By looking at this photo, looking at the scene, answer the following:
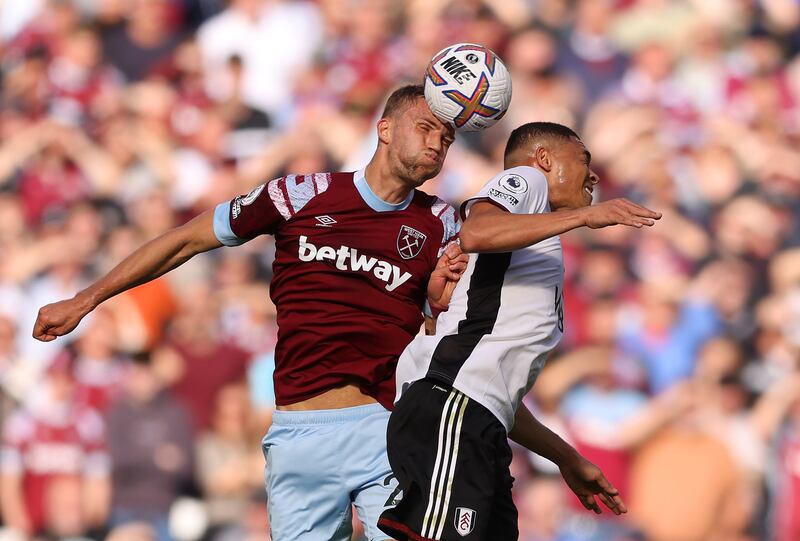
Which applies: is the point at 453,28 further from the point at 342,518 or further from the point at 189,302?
the point at 342,518

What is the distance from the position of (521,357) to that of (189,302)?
20.1ft

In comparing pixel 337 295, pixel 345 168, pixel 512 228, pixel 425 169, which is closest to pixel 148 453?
pixel 345 168

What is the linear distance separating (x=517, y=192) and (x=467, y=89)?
0.72m

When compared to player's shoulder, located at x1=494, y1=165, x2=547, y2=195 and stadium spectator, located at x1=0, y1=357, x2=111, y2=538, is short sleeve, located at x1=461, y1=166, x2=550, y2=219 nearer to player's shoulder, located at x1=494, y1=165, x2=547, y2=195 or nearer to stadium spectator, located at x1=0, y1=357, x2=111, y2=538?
player's shoulder, located at x1=494, y1=165, x2=547, y2=195

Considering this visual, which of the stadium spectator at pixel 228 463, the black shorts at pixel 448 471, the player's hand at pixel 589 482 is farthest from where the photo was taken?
the stadium spectator at pixel 228 463

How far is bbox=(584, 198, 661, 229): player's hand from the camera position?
398 cm

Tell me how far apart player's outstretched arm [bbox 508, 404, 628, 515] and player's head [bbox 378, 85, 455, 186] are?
45.0 inches

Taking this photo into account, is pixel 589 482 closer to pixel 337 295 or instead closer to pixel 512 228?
pixel 337 295

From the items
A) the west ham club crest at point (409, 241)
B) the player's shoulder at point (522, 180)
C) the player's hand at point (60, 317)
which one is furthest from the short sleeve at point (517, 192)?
the player's hand at point (60, 317)

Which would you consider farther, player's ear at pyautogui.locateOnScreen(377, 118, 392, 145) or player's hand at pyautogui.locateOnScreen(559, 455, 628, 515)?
player's ear at pyautogui.locateOnScreen(377, 118, 392, 145)

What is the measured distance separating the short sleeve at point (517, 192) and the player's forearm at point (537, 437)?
3.35 ft

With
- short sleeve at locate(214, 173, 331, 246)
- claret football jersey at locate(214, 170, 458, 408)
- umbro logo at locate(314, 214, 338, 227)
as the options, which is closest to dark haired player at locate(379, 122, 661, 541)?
claret football jersey at locate(214, 170, 458, 408)

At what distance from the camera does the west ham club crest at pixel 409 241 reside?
17.3 ft

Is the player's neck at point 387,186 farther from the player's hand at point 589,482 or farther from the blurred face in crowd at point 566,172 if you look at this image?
the player's hand at point 589,482
